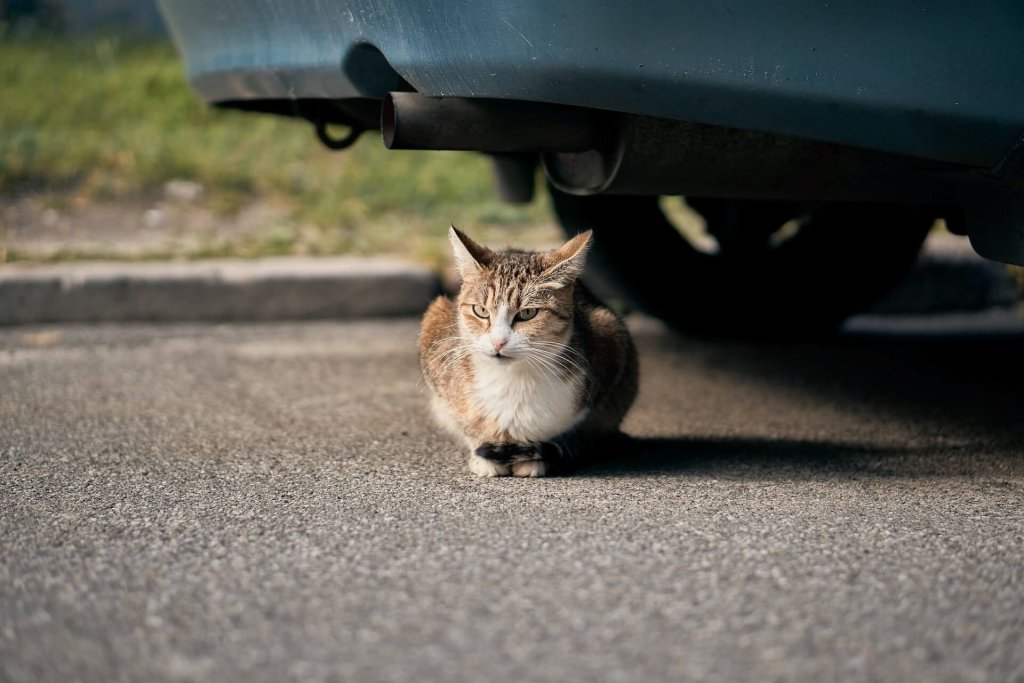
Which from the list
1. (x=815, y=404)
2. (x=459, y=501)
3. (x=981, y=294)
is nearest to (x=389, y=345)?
(x=815, y=404)

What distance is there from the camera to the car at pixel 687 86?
2211mm

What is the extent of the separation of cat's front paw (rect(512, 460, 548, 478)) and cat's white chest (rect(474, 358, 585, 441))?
8 cm

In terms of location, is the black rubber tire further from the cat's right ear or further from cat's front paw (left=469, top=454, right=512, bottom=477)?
cat's front paw (left=469, top=454, right=512, bottom=477)

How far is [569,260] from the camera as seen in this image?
8.96 feet

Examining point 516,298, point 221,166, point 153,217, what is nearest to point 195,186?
point 221,166

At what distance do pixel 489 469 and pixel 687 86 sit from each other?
953mm

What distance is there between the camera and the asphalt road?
167 centimetres

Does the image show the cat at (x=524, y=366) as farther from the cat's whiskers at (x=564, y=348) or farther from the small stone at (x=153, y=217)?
the small stone at (x=153, y=217)

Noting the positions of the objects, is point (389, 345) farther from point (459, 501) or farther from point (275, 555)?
point (275, 555)

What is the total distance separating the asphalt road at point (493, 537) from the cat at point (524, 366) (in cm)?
12

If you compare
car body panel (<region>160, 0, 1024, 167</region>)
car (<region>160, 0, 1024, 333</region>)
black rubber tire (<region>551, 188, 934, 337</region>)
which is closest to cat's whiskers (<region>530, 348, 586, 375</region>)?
car (<region>160, 0, 1024, 333</region>)

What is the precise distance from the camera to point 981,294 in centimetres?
514

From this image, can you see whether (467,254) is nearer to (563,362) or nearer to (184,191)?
(563,362)

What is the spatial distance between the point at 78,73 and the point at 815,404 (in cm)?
580
